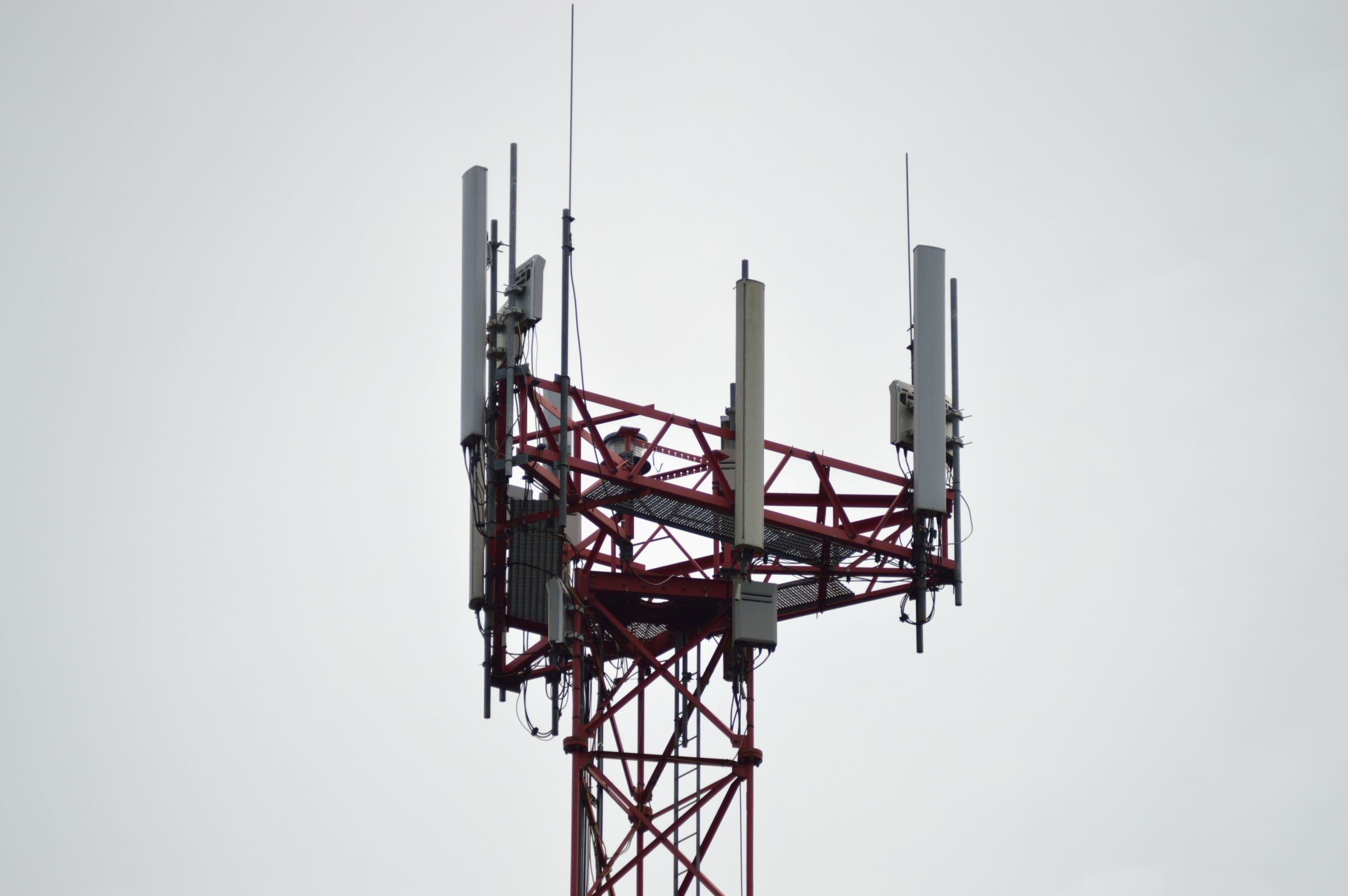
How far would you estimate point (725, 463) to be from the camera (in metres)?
60.8

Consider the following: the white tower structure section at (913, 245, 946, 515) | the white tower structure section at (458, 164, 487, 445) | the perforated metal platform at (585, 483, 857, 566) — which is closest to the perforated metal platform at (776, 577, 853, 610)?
the perforated metal platform at (585, 483, 857, 566)

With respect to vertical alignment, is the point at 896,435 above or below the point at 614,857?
above

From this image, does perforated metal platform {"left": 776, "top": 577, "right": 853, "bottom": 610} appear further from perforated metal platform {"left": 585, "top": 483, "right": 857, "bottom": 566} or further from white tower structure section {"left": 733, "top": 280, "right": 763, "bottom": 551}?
white tower structure section {"left": 733, "top": 280, "right": 763, "bottom": 551}

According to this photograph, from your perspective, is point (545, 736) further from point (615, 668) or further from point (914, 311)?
point (914, 311)

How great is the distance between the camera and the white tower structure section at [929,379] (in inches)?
2411

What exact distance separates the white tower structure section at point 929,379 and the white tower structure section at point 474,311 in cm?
834

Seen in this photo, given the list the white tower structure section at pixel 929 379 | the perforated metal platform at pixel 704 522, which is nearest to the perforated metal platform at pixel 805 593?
the perforated metal platform at pixel 704 522

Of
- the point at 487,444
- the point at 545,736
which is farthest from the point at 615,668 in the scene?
the point at 487,444

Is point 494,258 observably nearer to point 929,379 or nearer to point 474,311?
point 474,311

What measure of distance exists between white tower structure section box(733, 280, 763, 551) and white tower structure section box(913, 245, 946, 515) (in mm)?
3787

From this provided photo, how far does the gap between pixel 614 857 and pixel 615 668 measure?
14.7 feet

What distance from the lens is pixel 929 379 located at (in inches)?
2443

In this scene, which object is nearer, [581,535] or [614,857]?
[614,857]

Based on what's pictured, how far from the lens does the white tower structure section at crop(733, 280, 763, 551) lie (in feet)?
192
